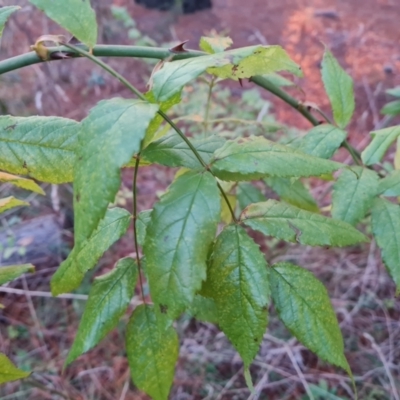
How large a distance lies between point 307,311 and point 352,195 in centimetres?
34

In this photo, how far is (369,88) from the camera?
4027mm

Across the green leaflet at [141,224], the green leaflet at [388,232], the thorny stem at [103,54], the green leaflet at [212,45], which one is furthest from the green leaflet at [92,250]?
the green leaflet at [388,232]

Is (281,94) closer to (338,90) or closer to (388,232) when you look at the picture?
(338,90)

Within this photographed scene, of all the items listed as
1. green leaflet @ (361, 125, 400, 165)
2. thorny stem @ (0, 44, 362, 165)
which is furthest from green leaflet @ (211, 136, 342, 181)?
green leaflet @ (361, 125, 400, 165)

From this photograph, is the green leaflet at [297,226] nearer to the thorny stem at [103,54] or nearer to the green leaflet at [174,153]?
the green leaflet at [174,153]

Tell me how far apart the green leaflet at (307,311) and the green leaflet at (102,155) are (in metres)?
0.34

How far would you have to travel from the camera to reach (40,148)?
769 millimetres

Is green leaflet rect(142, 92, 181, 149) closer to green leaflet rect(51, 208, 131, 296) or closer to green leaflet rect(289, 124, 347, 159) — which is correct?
green leaflet rect(51, 208, 131, 296)

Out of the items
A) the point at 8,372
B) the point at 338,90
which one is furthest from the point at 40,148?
the point at 338,90

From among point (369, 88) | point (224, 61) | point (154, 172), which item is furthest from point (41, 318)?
point (369, 88)

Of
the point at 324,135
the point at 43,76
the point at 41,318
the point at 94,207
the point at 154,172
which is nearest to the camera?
the point at 94,207

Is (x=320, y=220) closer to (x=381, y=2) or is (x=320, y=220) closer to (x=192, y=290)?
(x=192, y=290)

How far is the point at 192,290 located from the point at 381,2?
5759mm

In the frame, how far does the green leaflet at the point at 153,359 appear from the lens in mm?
786
